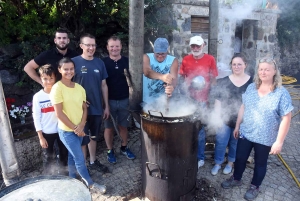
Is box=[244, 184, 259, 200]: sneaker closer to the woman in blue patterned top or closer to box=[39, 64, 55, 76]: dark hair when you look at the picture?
the woman in blue patterned top

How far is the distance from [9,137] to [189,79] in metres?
2.59

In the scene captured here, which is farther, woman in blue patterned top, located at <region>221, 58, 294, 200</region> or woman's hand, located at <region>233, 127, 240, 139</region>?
woman's hand, located at <region>233, 127, 240, 139</region>

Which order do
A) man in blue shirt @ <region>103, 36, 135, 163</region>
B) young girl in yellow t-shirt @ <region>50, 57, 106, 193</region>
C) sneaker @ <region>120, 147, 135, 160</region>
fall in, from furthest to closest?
1. sneaker @ <region>120, 147, 135, 160</region>
2. man in blue shirt @ <region>103, 36, 135, 163</region>
3. young girl in yellow t-shirt @ <region>50, 57, 106, 193</region>

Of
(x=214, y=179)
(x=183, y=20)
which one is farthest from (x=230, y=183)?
(x=183, y=20)

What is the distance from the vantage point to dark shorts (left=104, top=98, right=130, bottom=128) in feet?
12.4

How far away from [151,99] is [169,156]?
1.03 m

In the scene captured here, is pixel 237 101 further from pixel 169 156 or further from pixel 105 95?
pixel 105 95

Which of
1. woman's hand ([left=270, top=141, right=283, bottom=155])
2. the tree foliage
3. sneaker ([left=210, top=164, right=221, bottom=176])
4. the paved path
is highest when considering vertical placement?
the tree foliage

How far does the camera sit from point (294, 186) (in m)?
3.57

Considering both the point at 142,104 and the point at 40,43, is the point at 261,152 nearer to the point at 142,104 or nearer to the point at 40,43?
the point at 142,104

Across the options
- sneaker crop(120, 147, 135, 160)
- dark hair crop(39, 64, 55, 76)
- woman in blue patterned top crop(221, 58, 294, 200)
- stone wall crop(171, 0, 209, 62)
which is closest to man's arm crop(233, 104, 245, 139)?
woman in blue patterned top crop(221, 58, 294, 200)

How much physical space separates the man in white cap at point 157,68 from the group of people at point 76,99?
1.32 ft

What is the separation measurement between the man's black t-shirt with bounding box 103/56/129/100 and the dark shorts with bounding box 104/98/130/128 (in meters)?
0.08

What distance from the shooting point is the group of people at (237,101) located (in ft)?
9.19
